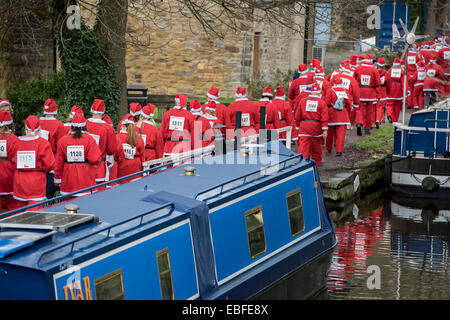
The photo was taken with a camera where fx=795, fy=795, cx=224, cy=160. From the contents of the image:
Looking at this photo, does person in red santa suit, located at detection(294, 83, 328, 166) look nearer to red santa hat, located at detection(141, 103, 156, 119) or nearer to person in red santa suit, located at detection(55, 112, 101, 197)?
red santa hat, located at detection(141, 103, 156, 119)

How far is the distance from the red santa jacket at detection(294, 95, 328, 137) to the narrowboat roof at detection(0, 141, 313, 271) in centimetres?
526

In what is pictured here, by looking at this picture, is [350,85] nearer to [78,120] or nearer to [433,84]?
[433,84]

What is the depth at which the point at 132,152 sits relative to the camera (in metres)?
12.1

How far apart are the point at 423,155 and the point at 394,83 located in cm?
492

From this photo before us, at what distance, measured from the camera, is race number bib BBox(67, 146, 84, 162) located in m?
10.6

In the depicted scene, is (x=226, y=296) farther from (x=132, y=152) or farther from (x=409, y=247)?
(x=409, y=247)

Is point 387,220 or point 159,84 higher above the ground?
point 159,84

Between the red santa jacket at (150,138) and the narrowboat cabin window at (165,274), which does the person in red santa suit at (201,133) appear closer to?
the red santa jacket at (150,138)

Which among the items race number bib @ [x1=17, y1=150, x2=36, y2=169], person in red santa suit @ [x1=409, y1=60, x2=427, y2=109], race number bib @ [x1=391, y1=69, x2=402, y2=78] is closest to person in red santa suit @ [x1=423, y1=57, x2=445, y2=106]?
person in red santa suit @ [x1=409, y1=60, x2=427, y2=109]

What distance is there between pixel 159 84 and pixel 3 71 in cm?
560

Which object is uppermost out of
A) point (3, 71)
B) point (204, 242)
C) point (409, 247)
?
point (3, 71)

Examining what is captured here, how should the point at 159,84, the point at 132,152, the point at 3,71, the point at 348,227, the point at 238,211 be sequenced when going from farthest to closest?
the point at 159,84, the point at 3,71, the point at 348,227, the point at 132,152, the point at 238,211

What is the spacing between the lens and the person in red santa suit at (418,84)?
24.4 meters
